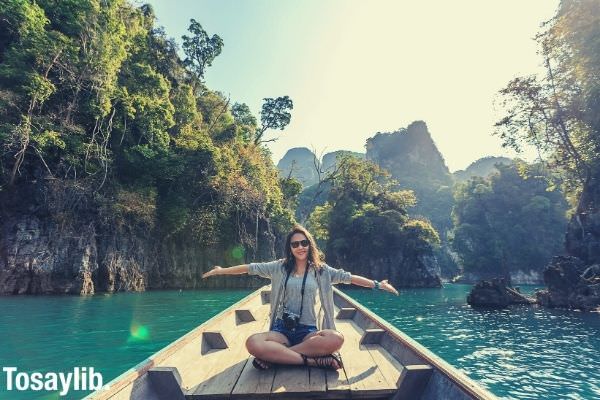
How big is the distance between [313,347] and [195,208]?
85.7 feet

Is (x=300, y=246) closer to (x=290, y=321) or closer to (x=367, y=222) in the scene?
(x=290, y=321)

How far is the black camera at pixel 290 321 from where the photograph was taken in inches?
153

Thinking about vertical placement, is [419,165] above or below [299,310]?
above

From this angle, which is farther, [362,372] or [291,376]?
[362,372]

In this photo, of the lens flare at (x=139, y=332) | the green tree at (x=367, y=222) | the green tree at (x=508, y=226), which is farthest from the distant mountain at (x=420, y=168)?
the lens flare at (x=139, y=332)

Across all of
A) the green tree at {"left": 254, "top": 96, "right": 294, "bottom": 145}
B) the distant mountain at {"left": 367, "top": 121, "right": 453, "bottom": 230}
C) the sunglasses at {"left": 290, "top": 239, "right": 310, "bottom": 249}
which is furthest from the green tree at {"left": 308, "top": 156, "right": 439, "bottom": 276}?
the distant mountain at {"left": 367, "top": 121, "right": 453, "bottom": 230}

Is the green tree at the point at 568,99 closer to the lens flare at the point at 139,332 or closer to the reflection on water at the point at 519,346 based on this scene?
the reflection on water at the point at 519,346

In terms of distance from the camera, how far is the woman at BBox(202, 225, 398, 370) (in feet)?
11.9

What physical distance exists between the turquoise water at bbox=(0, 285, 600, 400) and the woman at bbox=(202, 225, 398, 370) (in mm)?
3440

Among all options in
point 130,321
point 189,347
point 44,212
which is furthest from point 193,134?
point 189,347

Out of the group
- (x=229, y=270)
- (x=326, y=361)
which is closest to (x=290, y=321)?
(x=326, y=361)

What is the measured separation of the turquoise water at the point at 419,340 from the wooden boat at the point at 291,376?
2520 mm

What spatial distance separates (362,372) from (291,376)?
729 millimetres

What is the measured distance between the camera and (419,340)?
10398 millimetres
